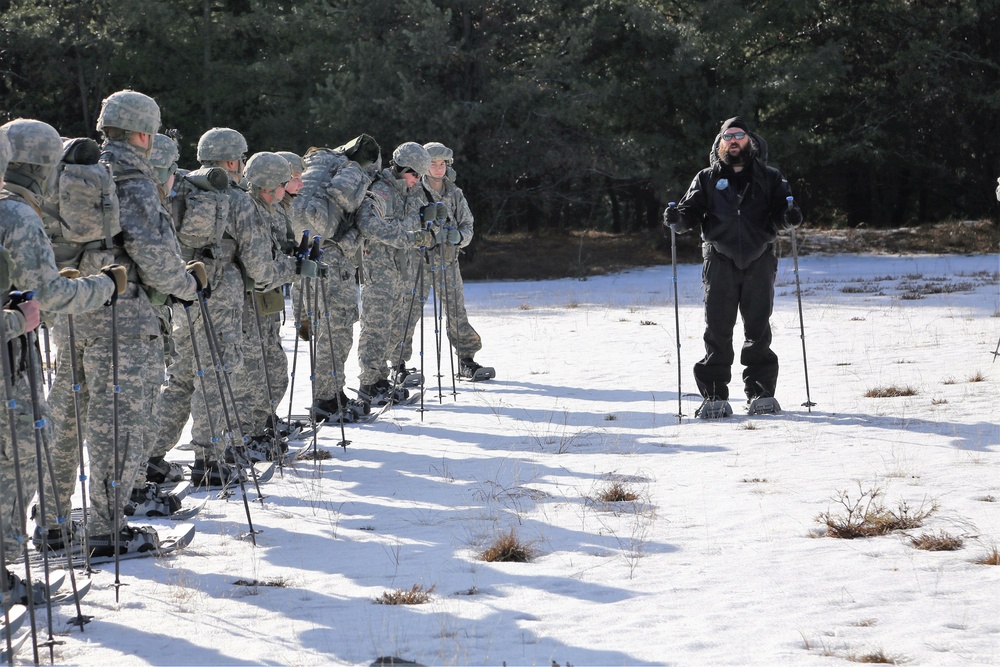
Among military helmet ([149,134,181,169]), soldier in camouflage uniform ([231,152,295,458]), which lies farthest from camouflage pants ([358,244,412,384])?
military helmet ([149,134,181,169])

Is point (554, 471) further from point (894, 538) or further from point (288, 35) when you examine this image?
point (288, 35)

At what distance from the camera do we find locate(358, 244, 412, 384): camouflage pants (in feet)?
38.7

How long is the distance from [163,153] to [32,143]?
6.53 ft

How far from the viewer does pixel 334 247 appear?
36.2 ft

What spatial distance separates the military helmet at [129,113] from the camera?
257 inches

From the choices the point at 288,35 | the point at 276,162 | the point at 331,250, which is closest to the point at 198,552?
the point at 276,162

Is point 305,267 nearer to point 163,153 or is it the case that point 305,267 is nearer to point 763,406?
point 163,153

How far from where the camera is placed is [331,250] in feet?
36.2

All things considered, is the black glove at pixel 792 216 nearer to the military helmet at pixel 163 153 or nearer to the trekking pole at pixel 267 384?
the trekking pole at pixel 267 384

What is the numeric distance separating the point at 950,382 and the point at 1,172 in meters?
8.97

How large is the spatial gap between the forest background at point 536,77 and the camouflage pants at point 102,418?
21108 mm

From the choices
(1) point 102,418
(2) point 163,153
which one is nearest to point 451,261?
(2) point 163,153

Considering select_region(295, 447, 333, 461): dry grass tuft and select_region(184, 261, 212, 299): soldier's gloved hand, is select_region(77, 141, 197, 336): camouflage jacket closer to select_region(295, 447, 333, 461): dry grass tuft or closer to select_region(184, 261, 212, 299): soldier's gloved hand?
select_region(184, 261, 212, 299): soldier's gloved hand

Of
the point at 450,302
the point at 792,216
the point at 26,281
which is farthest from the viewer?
the point at 450,302
